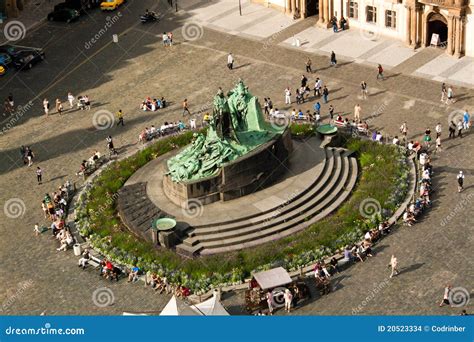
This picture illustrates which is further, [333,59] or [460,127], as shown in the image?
[333,59]

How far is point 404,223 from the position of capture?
212ft

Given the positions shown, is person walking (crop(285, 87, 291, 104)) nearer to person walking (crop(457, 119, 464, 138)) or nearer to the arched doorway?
person walking (crop(457, 119, 464, 138))

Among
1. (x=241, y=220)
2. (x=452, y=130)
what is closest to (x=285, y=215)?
(x=241, y=220)

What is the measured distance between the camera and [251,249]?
62312 mm

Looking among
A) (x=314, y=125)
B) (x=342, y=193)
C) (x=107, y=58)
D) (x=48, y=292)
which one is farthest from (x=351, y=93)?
(x=48, y=292)

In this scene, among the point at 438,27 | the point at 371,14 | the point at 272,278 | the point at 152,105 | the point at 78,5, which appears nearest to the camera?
the point at 272,278

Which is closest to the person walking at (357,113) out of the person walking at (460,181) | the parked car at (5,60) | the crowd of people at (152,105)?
the person walking at (460,181)

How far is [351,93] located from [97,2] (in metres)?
37.7

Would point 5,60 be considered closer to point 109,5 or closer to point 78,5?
point 78,5

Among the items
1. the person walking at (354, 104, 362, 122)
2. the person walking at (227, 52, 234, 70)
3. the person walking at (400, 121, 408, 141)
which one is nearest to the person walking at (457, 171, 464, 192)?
the person walking at (400, 121, 408, 141)

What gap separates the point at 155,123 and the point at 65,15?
29.7 metres

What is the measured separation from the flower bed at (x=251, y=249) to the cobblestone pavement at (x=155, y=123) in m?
1.87

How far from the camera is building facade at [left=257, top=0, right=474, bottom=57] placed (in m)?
86.9

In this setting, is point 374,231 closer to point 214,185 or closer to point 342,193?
point 342,193
